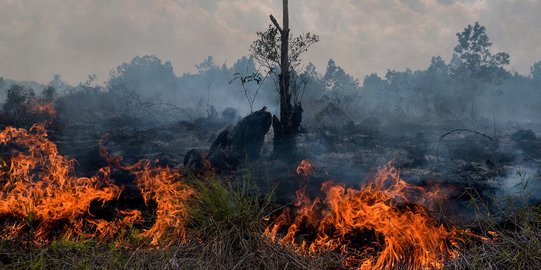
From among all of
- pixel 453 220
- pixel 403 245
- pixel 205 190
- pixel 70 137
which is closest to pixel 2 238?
pixel 205 190

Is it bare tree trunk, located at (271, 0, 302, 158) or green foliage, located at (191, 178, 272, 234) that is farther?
bare tree trunk, located at (271, 0, 302, 158)

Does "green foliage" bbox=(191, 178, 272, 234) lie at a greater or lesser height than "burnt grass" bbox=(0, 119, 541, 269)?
greater

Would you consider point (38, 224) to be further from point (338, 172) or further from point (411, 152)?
point (411, 152)

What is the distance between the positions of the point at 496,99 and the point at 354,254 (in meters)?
73.4

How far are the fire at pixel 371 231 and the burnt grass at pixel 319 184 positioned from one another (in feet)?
0.68

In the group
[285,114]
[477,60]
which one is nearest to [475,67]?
[477,60]

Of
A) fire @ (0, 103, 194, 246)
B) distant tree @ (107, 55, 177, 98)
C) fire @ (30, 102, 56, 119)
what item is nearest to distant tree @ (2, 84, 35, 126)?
fire @ (30, 102, 56, 119)

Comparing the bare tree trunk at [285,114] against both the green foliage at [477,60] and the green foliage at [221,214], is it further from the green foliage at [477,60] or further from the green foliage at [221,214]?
the green foliage at [477,60]

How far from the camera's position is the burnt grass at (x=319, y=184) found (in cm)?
447

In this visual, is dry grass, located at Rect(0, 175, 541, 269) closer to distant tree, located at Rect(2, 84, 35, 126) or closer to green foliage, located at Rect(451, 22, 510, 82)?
distant tree, located at Rect(2, 84, 35, 126)

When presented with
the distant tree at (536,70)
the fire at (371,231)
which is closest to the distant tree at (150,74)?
the fire at (371,231)

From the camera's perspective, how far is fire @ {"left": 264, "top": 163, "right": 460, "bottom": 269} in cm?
484

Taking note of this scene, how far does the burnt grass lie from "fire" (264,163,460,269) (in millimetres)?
206

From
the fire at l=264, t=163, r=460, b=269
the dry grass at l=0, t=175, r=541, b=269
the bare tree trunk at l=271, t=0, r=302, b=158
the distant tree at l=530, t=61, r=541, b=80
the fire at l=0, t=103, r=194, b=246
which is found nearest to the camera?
the dry grass at l=0, t=175, r=541, b=269
